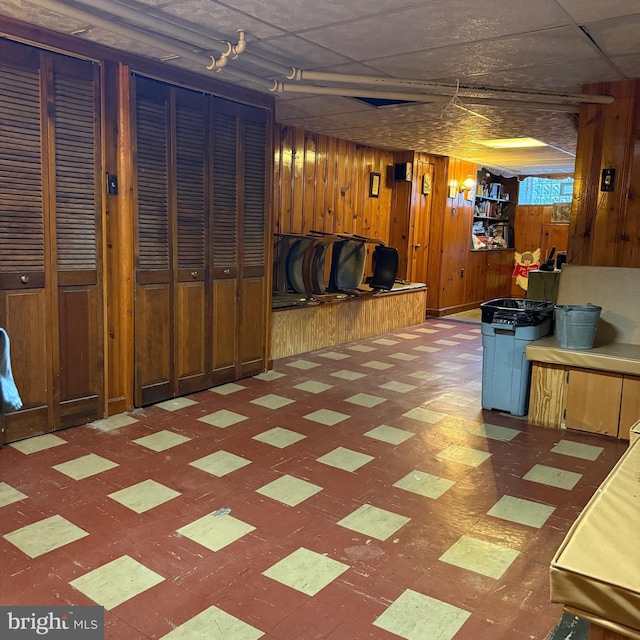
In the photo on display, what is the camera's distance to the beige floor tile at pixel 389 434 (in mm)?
3775

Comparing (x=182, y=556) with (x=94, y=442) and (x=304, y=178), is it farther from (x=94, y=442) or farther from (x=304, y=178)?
(x=304, y=178)

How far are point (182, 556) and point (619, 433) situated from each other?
3025mm

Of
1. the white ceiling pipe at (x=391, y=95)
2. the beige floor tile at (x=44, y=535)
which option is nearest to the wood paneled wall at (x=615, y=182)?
the white ceiling pipe at (x=391, y=95)

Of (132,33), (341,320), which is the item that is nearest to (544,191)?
(341,320)

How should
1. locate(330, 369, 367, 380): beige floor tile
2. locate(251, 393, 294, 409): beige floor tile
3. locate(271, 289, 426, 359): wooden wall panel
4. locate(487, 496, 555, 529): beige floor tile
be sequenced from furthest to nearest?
locate(271, 289, 426, 359): wooden wall panel < locate(330, 369, 367, 380): beige floor tile < locate(251, 393, 294, 409): beige floor tile < locate(487, 496, 555, 529): beige floor tile

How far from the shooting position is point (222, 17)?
127 inches

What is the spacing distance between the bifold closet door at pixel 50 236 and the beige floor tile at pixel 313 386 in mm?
1693

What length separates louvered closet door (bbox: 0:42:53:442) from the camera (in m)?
3.33

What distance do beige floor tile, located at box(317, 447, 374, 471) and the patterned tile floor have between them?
16 mm

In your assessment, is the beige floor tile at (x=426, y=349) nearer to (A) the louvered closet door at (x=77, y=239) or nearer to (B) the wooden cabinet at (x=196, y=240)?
(B) the wooden cabinet at (x=196, y=240)

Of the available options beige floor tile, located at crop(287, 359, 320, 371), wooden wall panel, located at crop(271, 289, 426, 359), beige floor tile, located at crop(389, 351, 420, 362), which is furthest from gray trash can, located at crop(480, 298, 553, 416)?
wooden wall panel, located at crop(271, 289, 426, 359)

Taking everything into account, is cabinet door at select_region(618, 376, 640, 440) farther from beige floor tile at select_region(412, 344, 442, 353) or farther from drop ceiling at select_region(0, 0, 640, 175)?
beige floor tile at select_region(412, 344, 442, 353)

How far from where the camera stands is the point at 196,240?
451 centimetres

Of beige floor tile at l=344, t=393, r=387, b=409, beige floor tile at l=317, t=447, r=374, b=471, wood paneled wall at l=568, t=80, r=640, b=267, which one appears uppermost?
wood paneled wall at l=568, t=80, r=640, b=267
